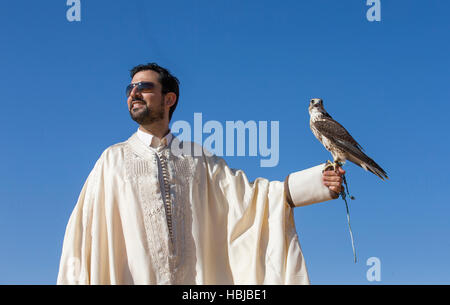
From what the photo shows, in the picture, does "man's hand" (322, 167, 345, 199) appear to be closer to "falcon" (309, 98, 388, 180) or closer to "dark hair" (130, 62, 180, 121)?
"falcon" (309, 98, 388, 180)

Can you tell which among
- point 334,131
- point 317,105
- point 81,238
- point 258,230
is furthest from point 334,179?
point 81,238

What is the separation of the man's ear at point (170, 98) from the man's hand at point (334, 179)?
2050 millimetres

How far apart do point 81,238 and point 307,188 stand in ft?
8.37

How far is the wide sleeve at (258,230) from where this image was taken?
19.9 ft

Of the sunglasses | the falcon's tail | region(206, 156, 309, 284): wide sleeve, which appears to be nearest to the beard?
the sunglasses

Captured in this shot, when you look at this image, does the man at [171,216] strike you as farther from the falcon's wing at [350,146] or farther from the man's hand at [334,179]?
the falcon's wing at [350,146]

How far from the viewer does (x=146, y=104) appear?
6.45 meters

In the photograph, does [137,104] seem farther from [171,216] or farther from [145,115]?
[171,216]

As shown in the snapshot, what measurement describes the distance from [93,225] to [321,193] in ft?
8.26

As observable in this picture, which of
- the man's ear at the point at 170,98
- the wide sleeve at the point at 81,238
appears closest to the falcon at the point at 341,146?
the man's ear at the point at 170,98

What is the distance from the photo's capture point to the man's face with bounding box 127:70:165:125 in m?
6.43

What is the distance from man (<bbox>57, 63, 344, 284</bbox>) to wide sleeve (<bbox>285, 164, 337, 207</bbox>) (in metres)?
0.01
